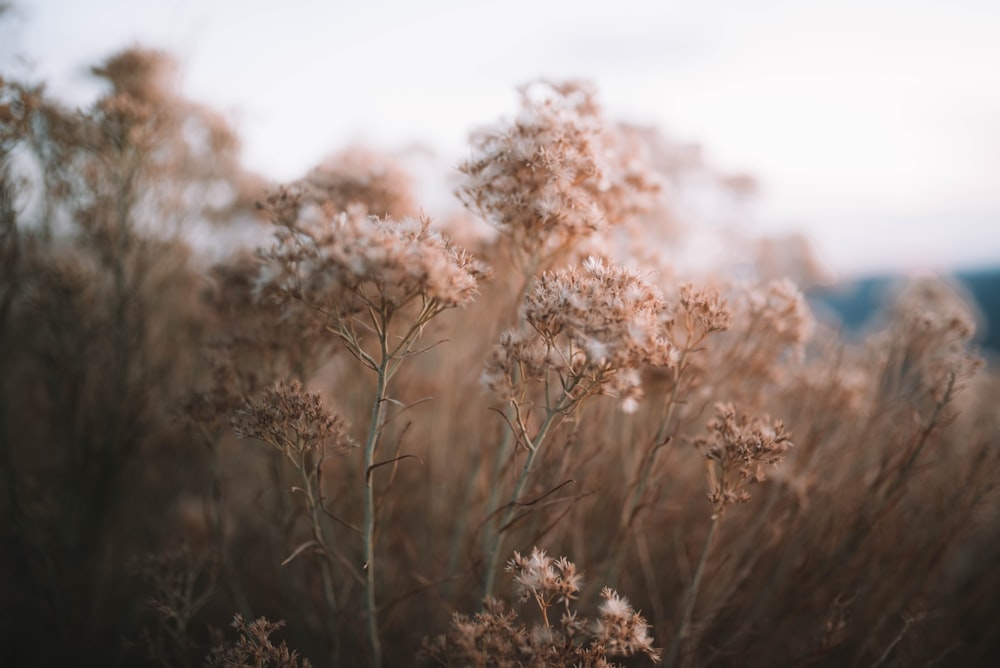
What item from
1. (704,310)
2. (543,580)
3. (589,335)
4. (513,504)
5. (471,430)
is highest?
(471,430)

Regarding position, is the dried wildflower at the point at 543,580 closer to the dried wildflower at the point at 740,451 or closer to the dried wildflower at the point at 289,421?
the dried wildflower at the point at 740,451

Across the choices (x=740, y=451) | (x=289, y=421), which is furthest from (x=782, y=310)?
(x=289, y=421)

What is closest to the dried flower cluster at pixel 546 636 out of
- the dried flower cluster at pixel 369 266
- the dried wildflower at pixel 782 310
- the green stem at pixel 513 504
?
the green stem at pixel 513 504

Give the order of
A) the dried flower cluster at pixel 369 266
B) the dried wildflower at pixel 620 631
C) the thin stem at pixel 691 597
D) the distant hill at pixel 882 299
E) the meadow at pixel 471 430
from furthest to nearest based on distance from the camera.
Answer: the distant hill at pixel 882 299
the thin stem at pixel 691 597
the meadow at pixel 471 430
the dried wildflower at pixel 620 631
the dried flower cluster at pixel 369 266

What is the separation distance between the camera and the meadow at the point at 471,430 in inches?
58.0

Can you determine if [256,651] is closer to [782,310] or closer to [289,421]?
[289,421]

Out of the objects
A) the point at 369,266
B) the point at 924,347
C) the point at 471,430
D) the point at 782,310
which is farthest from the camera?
the point at 471,430

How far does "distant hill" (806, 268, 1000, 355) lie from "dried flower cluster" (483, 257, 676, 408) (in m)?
4.95

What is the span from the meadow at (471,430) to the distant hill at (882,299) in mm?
3688

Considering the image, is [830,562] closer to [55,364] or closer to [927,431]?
[927,431]

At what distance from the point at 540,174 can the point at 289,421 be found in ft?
3.75

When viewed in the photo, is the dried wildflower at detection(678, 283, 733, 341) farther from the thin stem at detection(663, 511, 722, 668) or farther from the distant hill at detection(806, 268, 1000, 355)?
the distant hill at detection(806, 268, 1000, 355)

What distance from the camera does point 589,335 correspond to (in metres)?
1.36

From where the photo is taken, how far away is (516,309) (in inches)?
81.5
